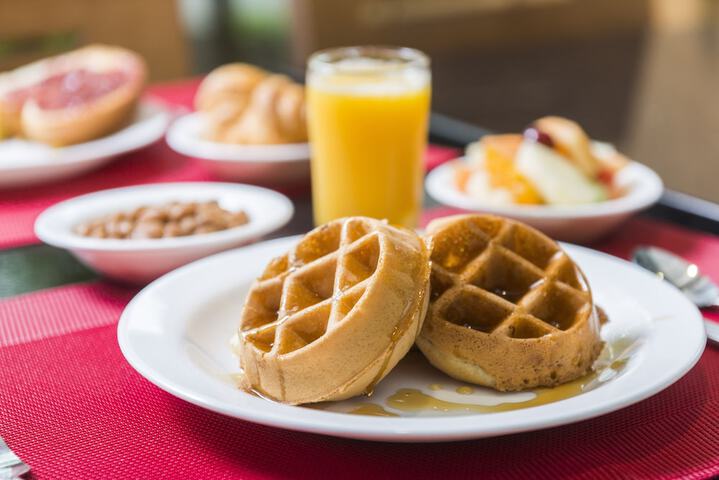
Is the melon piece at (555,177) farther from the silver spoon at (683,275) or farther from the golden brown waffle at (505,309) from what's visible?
the golden brown waffle at (505,309)

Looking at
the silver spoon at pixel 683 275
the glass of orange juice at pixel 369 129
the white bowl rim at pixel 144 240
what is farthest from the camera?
the glass of orange juice at pixel 369 129

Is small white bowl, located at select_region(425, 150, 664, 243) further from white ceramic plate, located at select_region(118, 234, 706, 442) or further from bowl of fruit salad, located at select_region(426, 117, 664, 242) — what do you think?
white ceramic plate, located at select_region(118, 234, 706, 442)

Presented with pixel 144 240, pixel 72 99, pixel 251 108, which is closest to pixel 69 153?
pixel 72 99

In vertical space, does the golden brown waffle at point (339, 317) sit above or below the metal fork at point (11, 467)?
above

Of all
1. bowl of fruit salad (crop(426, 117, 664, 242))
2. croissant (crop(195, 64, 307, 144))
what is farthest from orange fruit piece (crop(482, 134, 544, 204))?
croissant (crop(195, 64, 307, 144))

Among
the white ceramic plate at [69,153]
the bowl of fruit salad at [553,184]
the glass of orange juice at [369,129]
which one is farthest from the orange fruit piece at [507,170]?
the white ceramic plate at [69,153]
